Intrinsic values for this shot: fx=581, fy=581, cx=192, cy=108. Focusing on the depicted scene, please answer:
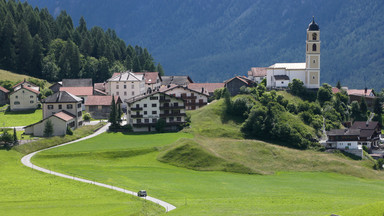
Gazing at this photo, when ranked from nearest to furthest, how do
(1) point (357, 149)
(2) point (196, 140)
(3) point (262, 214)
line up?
(3) point (262, 214)
(2) point (196, 140)
(1) point (357, 149)

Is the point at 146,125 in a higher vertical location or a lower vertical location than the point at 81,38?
lower

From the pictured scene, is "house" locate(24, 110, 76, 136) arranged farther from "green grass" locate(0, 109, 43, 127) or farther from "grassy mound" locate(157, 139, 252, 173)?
"grassy mound" locate(157, 139, 252, 173)

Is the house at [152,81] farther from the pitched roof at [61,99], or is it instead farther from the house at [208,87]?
the pitched roof at [61,99]

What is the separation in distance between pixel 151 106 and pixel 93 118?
53.5 ft

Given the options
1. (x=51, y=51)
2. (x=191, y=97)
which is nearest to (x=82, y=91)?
(x=191, y=97)

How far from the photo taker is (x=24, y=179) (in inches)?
2692

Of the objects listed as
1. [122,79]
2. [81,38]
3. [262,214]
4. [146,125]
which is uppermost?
[81,38]

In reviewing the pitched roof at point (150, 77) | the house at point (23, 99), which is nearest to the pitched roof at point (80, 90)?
the house at point (23, 99)

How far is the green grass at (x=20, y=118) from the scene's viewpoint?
109681mm

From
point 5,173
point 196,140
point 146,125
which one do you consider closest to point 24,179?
point 5,173

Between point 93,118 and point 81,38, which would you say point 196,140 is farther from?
point 81,38

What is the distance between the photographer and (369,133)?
366 ft

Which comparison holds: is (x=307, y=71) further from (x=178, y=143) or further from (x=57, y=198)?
(x=57, y=198)

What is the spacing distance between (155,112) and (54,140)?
23.4 meters
